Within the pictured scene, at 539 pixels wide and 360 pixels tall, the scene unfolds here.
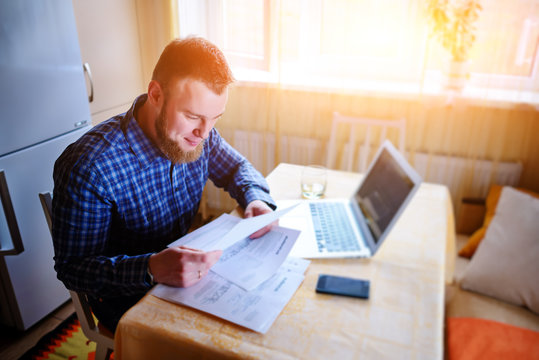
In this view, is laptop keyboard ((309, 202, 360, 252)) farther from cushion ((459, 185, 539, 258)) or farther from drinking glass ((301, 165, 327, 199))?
cushion ((459, 185, 539, 258))

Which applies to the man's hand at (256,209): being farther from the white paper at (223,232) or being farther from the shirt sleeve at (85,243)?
the shirt sleeve at (85,243)

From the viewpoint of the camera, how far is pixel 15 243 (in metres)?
1.56

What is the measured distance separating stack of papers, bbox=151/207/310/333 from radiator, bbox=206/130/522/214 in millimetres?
1448

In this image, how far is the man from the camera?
100cm

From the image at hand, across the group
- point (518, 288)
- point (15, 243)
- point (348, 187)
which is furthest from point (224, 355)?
point (518, 288)

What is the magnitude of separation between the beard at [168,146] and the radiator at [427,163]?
139 cm

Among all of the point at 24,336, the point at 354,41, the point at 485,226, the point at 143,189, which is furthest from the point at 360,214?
the point at 24,336

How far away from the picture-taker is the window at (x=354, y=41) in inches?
81.0

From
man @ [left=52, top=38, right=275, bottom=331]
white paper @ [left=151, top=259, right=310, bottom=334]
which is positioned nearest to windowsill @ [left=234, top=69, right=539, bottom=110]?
man @ [left=52, top=38, right=275, bottom=331]

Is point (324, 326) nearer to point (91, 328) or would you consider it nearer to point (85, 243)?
point (85, 243)

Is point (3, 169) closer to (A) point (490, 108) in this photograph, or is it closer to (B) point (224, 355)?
(B) point (224, 355)

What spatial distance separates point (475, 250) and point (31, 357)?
6.60ft

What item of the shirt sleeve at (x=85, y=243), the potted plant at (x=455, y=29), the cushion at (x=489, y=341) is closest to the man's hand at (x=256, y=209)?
the shirt sleeve at (x=85, y=243)

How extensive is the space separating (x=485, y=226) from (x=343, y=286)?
124cm
